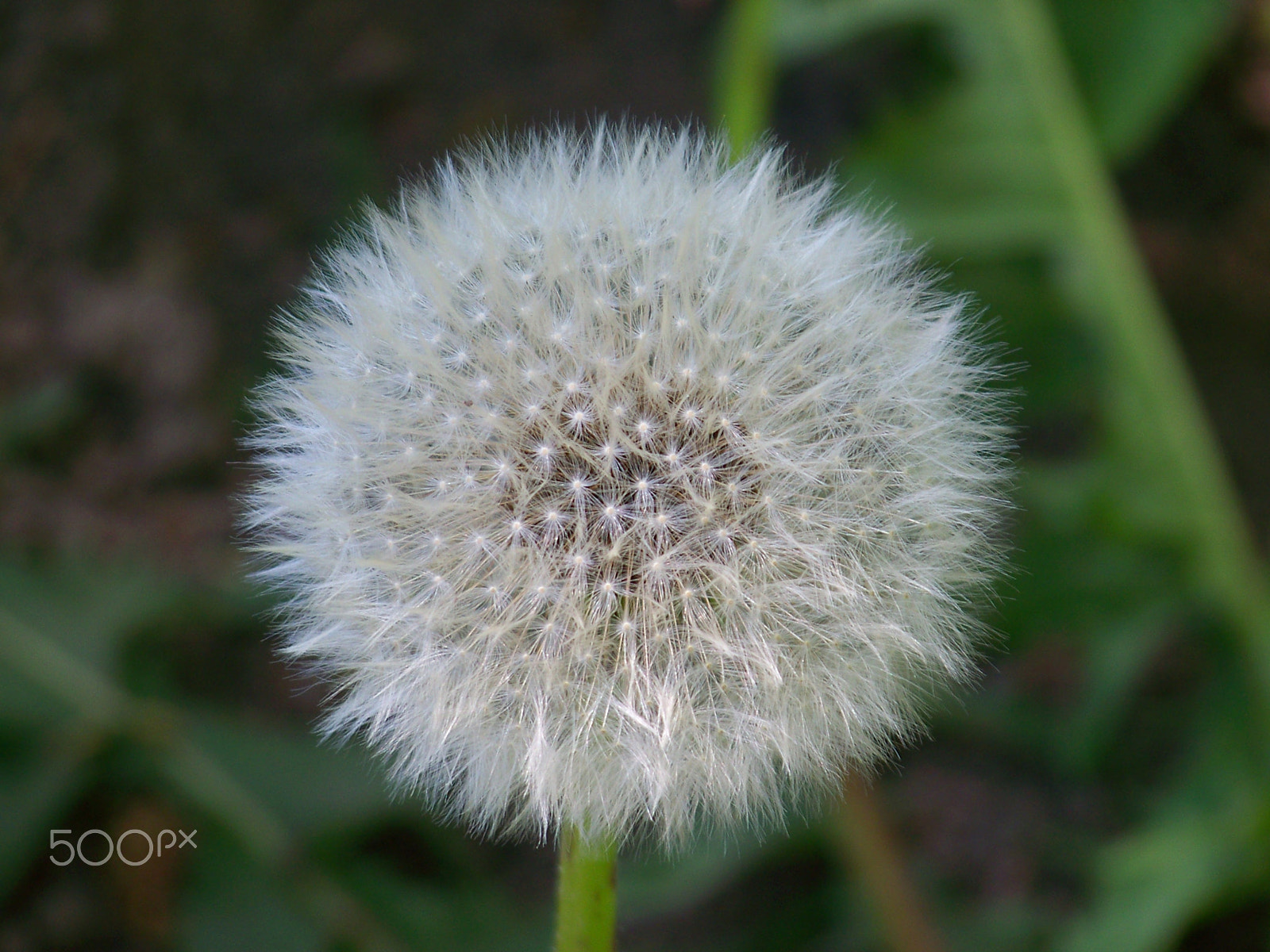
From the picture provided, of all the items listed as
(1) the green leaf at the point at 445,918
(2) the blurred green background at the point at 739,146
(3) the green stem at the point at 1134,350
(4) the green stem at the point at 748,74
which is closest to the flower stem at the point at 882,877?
(2) the blurred green background at the point at 739,146

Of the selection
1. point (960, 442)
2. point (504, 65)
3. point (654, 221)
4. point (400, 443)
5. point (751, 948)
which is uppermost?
point (504, 65)

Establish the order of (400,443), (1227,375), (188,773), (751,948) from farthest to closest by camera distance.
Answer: (1227,375) → (751,948) → (188,773) → (400,443)

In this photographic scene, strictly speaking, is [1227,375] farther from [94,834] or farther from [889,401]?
[94,834]

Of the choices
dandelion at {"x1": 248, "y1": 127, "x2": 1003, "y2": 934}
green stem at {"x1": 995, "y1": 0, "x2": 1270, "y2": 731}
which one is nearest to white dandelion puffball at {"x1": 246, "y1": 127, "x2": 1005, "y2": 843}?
dandelion at {"x1": 248, "y1": 127, "x2": 1003, "y2": 934}

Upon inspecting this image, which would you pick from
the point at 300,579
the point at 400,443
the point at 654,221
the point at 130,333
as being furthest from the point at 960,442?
the point at 130,333

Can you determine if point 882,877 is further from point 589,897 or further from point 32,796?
point 32,796

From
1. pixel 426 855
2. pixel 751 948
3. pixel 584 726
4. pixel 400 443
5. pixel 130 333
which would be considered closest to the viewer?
pixel 584 726

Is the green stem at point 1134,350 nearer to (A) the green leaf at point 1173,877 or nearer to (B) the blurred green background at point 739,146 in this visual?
(B) the blurred green background at point 739,146
